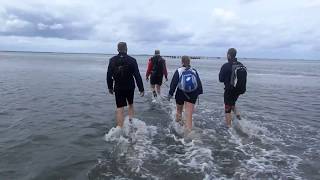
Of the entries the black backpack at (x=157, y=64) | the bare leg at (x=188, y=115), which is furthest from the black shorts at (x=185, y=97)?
the black backpack at (x=157, y=64)

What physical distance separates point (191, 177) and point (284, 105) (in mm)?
12952

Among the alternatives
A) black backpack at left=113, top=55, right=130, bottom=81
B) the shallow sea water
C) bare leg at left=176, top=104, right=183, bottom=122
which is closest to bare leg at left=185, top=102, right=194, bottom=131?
the shallow sea water

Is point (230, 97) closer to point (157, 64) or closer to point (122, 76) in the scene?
point (122, 76)

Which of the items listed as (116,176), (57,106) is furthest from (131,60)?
(57,106)

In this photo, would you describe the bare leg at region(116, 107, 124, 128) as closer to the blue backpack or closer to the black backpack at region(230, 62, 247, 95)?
the blue backpack

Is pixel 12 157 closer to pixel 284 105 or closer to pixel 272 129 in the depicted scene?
pixel 272 129

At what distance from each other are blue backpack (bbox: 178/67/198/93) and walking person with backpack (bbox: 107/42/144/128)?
1195 millimetres

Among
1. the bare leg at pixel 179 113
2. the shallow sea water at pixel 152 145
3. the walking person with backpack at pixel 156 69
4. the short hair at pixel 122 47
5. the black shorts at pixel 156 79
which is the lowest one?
the shallow sea water at pixel 152 145

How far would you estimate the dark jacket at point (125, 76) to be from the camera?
1074 centimetres

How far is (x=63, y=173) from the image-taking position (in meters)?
7.99

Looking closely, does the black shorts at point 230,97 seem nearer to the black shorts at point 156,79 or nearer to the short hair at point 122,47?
the short hair at point 122,47

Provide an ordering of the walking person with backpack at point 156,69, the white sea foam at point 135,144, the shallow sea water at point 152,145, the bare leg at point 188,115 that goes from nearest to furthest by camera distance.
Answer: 1. the shallow sea water at point 152,145
2. the white sea foam at point 135,144
3. the bare leg at point 188,115
4. the walking person with backpack at point 156,69

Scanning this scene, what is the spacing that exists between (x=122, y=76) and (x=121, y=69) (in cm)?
21

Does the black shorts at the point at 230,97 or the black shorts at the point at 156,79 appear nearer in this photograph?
the black shorts at the point at 230,97
